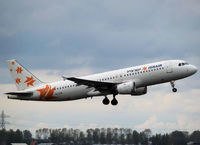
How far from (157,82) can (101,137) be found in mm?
60962

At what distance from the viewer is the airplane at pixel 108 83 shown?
221 ft

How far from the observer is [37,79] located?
7775cm

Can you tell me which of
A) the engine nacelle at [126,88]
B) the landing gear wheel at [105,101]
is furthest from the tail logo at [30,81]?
the engine nacelle at [126,88]

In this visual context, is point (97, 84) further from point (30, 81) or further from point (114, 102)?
point (30, 81)

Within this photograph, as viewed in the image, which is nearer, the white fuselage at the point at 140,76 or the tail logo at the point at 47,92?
the white fuselage at the point at 140,76

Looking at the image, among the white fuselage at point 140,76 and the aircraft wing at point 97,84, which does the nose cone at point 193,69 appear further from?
the aircraft wing at point 97,84

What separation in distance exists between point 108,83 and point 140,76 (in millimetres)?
4934

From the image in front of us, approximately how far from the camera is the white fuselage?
67.1 metres

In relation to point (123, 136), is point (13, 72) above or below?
above

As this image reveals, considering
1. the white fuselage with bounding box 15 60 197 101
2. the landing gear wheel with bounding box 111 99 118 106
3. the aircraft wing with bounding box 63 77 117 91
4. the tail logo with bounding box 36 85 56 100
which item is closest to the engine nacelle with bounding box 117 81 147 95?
the white fuselage with bounding box 15 60 197 101

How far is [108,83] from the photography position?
224 ft

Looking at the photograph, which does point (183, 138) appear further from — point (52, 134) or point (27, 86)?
point (27, 86)

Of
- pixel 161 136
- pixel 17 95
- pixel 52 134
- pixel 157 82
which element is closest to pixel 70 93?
pixel 17 95

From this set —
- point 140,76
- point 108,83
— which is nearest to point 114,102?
point 108,83
